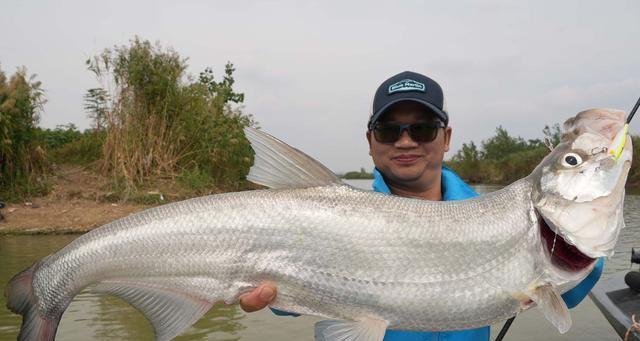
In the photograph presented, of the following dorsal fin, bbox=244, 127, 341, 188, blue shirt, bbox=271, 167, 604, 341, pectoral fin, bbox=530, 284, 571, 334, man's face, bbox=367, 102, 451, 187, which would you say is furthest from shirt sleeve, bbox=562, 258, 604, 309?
dorsal fin, bbox=244, 127, 341, 188

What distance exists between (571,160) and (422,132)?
42.2 inches

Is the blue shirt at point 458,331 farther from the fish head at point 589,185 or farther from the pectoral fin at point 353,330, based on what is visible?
the pectoral fin at point 353,330

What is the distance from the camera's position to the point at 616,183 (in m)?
2.28

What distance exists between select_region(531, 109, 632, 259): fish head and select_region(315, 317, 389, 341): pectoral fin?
99 centimetres

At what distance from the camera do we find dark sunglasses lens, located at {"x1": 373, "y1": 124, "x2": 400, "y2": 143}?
130 inches

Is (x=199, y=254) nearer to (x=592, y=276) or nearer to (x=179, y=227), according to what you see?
(x=179, y=227)

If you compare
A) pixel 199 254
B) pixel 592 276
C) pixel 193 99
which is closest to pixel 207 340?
pixel 199 254

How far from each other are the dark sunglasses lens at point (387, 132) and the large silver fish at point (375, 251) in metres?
0.79

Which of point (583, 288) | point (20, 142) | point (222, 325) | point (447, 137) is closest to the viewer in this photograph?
point (583, 288)

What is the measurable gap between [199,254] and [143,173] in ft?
47.9

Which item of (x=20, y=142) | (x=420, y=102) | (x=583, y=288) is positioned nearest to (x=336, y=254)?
(x=420, y=102)

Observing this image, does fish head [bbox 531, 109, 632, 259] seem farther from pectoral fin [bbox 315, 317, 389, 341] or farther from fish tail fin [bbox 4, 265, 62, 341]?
fish tail fin [bbox 4, 265, 62, 341]

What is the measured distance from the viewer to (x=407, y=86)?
3.28 metres

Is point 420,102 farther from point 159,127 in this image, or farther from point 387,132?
point 159,127
